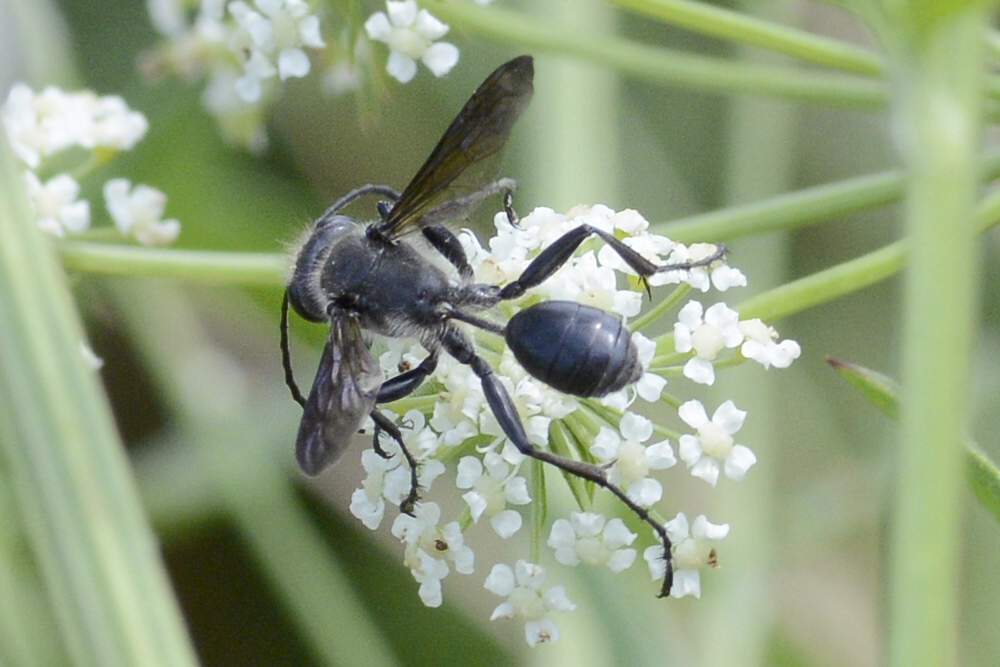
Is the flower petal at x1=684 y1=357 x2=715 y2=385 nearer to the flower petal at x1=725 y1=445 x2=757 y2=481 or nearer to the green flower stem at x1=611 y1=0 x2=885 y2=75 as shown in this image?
the flower petal at x1=725 y1=445 x2=757 y2=481

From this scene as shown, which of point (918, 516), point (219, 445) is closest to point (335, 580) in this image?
point (219, 445)

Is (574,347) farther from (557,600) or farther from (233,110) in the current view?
(233,110)

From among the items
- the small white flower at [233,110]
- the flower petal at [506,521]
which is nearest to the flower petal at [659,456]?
the flower petal at [506,521]

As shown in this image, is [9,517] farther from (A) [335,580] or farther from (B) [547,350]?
(B) [547,350]

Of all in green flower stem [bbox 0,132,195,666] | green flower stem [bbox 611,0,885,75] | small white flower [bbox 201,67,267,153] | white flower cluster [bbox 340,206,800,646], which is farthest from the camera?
small white flower [bbox 201,67,267,153]

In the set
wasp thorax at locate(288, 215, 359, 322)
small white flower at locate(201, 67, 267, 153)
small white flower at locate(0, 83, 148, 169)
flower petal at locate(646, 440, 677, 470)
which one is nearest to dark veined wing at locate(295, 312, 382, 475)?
wasp thorax at locate(288, 215, 359, 322)
